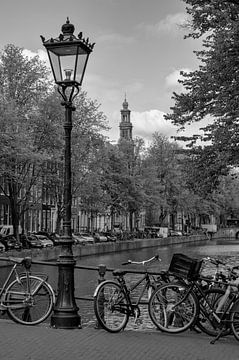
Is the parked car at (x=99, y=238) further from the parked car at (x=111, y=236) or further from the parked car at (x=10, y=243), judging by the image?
the parked car at (x=10, y=243)

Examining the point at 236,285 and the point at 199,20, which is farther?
the point at 199,20

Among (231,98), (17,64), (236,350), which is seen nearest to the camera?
(236,350)

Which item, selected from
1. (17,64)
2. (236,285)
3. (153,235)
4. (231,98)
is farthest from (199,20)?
(153,235)

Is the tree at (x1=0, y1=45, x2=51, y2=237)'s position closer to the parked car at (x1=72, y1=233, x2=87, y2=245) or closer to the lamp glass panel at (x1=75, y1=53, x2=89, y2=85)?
the parked car at (x1=72, y1=233, x2=87, y2=245)

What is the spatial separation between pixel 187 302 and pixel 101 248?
46474 millimetres

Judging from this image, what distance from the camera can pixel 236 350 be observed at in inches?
303

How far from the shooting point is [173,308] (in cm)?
888

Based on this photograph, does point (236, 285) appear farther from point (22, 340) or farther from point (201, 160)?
point (201, 160)

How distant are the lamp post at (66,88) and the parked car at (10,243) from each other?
3289 cm

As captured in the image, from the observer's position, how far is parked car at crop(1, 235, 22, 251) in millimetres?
41606

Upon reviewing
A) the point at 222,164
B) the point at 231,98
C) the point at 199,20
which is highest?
the point at 199,20

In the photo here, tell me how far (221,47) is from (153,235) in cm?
6309

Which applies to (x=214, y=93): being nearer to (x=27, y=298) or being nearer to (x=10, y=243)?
(x=27, y=298)

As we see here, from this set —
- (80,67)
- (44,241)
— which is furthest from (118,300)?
(44,241)
